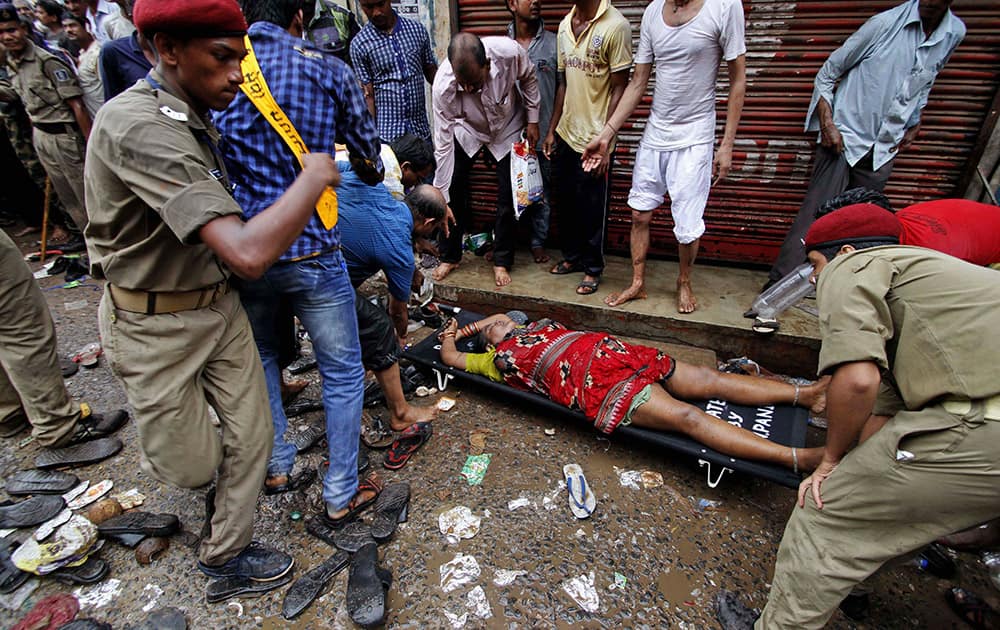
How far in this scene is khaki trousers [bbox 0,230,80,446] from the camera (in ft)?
8.21

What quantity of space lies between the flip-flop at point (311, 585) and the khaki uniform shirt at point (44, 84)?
526 cm

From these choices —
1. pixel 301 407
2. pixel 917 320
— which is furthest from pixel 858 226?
pixel 301 407

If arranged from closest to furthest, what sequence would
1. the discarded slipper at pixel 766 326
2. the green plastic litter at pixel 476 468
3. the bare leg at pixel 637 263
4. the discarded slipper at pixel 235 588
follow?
the discarded slipper at pixel 235 588
the green plastic litter at pixel 476 468
the discarded slipper at pixel 766 326
the bare leg at pixel 637 263

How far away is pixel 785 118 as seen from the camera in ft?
12.7

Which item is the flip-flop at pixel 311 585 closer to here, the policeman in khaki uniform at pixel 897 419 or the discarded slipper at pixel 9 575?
the discarded slipper at pixel 9 575

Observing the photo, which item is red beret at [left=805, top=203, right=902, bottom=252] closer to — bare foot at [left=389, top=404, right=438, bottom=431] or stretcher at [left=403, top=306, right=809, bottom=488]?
stretcher at [left=403, top=306, right=809, bottom=488]

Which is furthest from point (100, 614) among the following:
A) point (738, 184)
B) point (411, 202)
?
point (738, 184)

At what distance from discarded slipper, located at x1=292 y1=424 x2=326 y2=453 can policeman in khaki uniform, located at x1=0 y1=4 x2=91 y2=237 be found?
424 cm

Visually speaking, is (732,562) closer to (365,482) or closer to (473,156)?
(365,482)

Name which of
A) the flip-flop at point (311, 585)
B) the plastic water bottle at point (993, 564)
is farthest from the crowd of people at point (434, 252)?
the plastic water bottle at point (993, 564)

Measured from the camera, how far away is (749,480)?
2568 mm

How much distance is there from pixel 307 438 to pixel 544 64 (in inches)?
136

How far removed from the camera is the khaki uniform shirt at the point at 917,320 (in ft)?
4.57

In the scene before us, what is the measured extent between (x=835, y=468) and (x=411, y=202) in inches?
97.5
